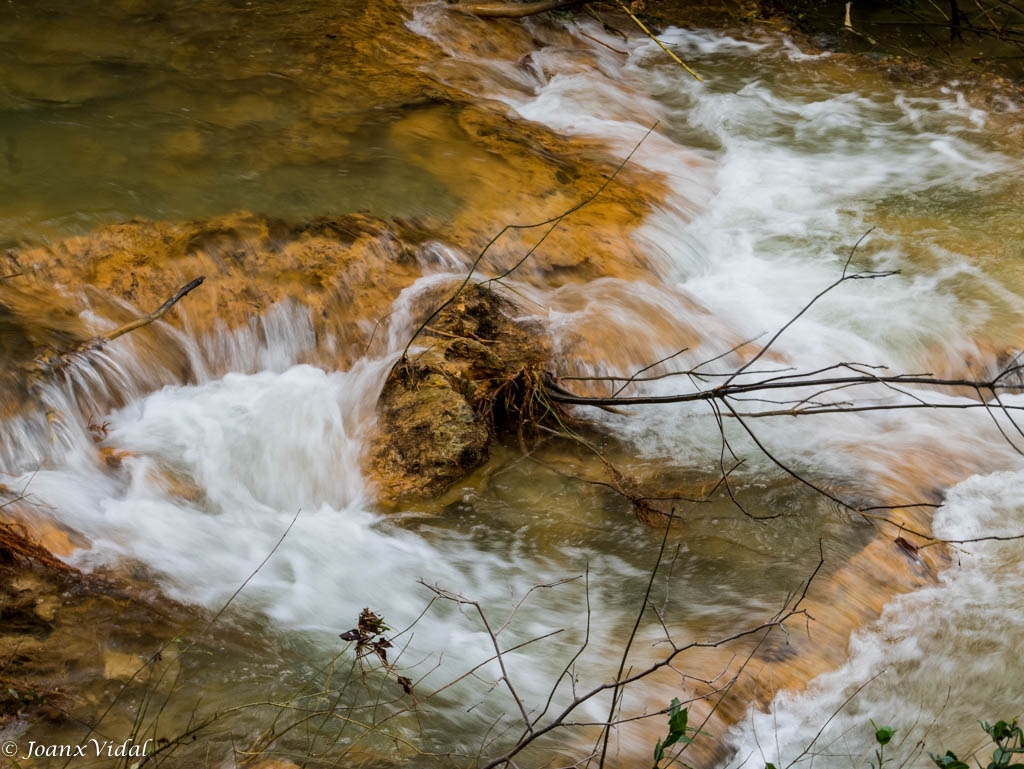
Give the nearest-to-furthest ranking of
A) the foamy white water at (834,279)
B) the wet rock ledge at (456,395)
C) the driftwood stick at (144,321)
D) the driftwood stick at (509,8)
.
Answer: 1. the foamy white water at (834,279)
2. the wet rock ledge at (456,395)
3. the driftwood stick at (144,321)
4. the driftwood stick at (509,8)

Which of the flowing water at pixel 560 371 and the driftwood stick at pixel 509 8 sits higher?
the driftwood stick at pixel 509 8

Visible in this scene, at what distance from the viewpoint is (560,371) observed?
509 centimetres

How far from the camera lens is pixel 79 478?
13.7 feet

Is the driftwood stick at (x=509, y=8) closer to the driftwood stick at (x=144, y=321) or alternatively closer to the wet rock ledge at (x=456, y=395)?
the wet rock ledge at (x=456, y=395)

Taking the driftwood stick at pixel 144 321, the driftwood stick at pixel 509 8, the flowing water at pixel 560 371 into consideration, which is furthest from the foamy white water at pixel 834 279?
the driftwood stick at pixel 144 321

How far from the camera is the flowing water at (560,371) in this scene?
144 inches

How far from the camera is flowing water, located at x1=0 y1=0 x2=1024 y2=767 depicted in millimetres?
3658

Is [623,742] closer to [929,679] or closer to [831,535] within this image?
[929,679]

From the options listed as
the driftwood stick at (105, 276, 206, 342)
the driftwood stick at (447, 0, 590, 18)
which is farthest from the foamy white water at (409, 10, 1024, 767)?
the driftwood stick at (105, 276, 206, 342)

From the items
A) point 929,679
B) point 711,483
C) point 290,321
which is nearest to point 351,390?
point 290,321

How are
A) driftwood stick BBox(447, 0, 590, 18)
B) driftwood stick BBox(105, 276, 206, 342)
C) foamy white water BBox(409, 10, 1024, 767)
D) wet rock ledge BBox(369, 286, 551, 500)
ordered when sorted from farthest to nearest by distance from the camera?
driftwood stick BBox(447, 0, 590, 18), driftwood stick BBox(105, 276, 206, 342), wet rock ledge BBox(369, 286, 551, 500), foamy white water BBox(409, 10, 1024, 767)

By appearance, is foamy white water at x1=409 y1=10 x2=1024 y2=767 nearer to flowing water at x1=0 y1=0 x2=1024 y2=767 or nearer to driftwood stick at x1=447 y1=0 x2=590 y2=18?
flowing water at x1=0 y1=0 x2=1024 y2=767

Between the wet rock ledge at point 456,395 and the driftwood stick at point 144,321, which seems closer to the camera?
the wet rock ledge at point 456,395

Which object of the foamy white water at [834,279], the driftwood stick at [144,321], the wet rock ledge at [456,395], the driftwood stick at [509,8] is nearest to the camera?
the foamy white water at [834,279]
